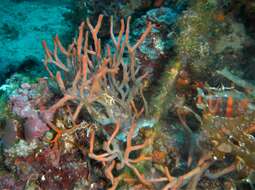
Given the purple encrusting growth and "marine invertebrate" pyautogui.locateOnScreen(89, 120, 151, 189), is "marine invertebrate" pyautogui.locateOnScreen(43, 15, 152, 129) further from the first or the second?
"marine invertebrate" pyautogui.locateOnScreen(89, 120, 151, 189)

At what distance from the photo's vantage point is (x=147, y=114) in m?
2.93

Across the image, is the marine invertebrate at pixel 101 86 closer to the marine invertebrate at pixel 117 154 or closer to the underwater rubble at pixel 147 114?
the underwater rubble at pixel 147 114

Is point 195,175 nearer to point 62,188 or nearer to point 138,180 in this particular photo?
point 138,180

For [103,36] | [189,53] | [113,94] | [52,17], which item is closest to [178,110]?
[113,94]

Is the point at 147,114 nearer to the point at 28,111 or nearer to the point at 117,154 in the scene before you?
the point at 117,154

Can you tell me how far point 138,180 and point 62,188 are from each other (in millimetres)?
882

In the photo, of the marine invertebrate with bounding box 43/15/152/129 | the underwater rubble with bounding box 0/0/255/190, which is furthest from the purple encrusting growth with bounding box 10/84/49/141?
the marine invertebrate with bounding box 43/15/152/129

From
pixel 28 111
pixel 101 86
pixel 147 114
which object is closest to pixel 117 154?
pixel 147 114

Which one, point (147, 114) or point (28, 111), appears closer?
point (147, 114)

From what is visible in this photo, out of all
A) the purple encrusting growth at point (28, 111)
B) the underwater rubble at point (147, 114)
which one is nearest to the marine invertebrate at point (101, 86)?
the underwater rubble at point (147, 114)

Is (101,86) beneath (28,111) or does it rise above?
above

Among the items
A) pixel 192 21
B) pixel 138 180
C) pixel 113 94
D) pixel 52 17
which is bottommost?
pixel 52 17

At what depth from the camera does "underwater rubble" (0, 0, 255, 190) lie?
2279mm

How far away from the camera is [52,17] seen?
9.98 m
